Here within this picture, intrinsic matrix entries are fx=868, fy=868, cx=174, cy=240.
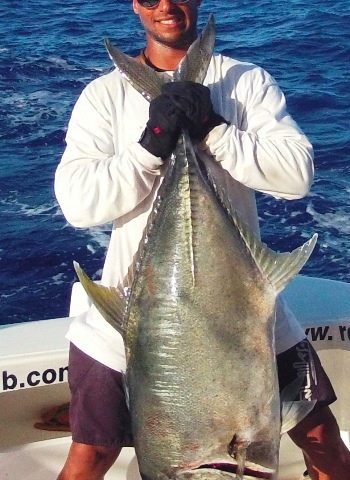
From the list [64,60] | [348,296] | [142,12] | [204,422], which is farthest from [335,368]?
[64,60]

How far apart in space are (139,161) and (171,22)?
0.45 metres

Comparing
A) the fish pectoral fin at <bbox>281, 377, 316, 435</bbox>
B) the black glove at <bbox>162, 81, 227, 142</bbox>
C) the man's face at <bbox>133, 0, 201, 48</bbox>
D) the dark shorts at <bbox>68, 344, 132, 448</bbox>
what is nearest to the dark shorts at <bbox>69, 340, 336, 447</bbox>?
the dark shorts at <bbox>68, 344, 132, 448</bbox>

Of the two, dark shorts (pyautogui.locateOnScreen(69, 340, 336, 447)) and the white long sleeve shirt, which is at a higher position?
the white long sleeve shirt

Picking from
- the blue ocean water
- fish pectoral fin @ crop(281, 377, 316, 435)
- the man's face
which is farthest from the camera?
the blue ocean water

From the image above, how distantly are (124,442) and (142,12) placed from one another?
127cm

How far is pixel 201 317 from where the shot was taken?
214 centimetres

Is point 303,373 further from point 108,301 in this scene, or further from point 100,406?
point 108,301

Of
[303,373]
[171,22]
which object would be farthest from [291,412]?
[171,22]

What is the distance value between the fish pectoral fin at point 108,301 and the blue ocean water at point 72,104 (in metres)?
4.10

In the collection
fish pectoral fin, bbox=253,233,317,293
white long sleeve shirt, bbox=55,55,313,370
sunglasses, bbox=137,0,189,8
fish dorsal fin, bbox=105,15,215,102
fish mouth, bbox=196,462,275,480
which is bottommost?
fish mouth, bbox=196,462,275,480

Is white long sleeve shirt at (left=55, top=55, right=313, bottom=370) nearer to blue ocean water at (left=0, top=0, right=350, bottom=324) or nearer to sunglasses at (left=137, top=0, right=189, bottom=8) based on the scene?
sunglasses at (left=137, top=0, right=189, bottom=8)

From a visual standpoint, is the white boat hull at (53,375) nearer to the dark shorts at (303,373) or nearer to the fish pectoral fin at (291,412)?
the dark shorts at (303,373)

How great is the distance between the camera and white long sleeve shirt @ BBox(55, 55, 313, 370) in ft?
7.36

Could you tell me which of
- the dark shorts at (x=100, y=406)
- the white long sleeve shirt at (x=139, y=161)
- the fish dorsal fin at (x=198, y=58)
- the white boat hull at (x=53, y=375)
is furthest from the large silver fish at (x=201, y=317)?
the white boat hull at (x=53, y=375)
